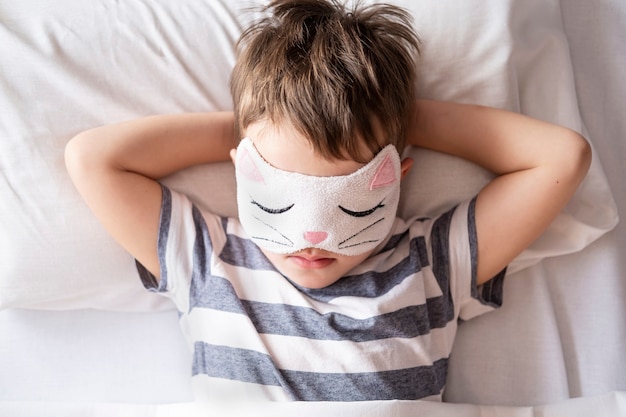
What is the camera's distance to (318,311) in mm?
1052

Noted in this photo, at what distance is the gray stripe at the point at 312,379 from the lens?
1020mm

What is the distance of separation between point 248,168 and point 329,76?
6.6 inches

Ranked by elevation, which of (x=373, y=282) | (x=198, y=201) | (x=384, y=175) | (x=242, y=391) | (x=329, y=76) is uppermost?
(x=329, y=76)

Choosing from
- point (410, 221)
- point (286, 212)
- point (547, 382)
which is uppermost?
point (286, 212)

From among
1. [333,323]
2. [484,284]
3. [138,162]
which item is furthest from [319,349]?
[138,162]

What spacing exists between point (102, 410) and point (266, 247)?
0.39 meters

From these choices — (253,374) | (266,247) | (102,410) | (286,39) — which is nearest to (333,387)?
(253,374)

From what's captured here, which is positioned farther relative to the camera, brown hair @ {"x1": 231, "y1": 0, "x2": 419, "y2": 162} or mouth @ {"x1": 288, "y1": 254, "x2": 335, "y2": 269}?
mouth @ {"x1": 288, "y1": 254, "x2": 335, "y2": 269}

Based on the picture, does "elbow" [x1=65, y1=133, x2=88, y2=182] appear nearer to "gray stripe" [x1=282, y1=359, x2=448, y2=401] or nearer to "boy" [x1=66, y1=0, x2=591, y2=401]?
"boy" [x1=66, y1=0, x2=591, y2=401]

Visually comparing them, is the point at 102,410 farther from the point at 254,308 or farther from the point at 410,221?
the point at 410,221

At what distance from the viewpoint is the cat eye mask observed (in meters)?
0.92

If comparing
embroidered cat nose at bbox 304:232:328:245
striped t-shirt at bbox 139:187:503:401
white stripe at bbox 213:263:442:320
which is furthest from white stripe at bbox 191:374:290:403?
embroidered cat nose at bbox 304:232:328:245

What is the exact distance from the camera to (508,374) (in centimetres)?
115

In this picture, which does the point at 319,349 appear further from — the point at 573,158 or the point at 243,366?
the point at 573,158
